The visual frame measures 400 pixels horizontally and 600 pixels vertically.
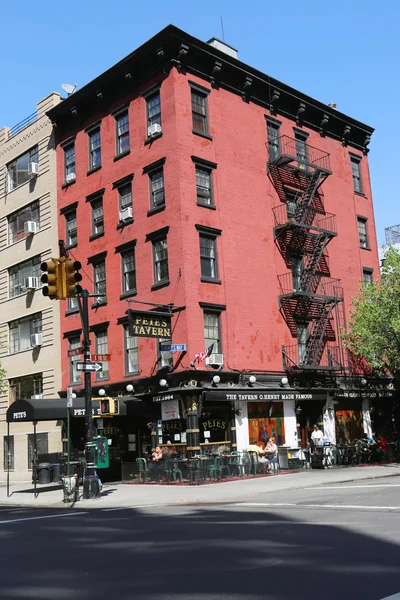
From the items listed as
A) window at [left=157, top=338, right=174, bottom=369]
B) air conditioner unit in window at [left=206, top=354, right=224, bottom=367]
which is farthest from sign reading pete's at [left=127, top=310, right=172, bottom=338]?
air conditioner unit in window at [left=206, top=354, right=224, bottom=367]

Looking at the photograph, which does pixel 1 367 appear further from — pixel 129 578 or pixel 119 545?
pixel 129 578

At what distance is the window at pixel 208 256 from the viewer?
29016mm

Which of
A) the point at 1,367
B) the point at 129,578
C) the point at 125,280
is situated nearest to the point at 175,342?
the point at 125,280

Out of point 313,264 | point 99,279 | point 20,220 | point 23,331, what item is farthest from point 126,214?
point 23,331

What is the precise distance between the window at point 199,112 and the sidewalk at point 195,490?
50.4 ft

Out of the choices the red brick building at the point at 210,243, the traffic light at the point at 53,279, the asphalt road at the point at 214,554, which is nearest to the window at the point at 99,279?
the red brick building at the point at 210,243

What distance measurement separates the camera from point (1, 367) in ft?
123

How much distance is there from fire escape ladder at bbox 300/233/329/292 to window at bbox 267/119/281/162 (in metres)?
4.62

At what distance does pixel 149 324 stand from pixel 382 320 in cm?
1025

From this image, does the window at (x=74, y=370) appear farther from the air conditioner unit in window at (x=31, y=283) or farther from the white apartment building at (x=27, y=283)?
the air conditioner unit in window at (x=31, y=283)

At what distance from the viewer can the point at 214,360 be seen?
27641mm

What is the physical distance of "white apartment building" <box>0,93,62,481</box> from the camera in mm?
35281

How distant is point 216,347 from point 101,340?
6589 millimetres

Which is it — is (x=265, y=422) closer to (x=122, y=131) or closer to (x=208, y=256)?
(x=208, y=256)
